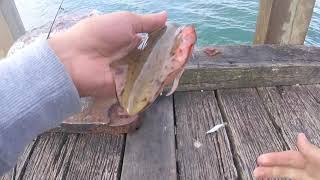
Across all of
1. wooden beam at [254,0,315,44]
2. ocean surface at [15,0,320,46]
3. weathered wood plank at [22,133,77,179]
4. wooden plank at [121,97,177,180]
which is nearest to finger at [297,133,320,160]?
wooden plank at [121,97,177,180]

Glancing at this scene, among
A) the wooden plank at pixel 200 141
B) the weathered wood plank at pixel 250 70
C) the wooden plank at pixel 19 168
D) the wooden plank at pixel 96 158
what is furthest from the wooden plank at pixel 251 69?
the wooden plank at pixel 19 168

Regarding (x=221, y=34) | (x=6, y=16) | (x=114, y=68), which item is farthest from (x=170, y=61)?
(x=221, y=34)

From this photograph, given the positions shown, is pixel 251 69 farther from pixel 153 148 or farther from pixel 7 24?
pixel 7 24

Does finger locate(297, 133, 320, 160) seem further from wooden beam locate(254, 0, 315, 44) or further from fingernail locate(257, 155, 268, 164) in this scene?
wooden beam locate(254, 0, 315, 44)

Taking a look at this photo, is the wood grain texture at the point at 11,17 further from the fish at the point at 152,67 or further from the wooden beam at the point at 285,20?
the fish at the point at 152,67

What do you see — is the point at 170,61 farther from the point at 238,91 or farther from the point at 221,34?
the point at 221,34

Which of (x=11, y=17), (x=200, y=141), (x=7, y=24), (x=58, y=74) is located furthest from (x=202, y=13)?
(x=58, y=74)
